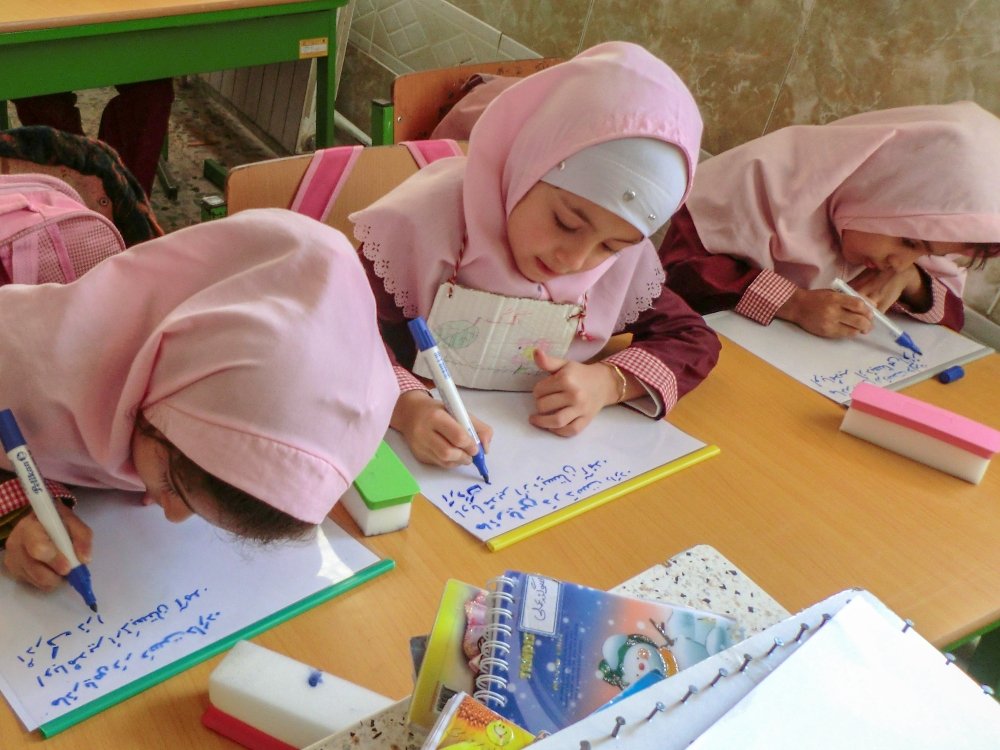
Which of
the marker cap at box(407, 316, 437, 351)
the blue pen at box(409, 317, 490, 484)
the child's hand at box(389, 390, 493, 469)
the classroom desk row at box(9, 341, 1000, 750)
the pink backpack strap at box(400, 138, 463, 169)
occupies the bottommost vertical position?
the classroom desk row at box(9, 341, 1000, 750)

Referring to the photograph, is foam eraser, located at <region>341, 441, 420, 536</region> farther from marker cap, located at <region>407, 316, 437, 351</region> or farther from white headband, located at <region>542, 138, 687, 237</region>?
white headband, located at <region>542, 138, 687, 237</region>

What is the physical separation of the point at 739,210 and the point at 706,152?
0.68 m

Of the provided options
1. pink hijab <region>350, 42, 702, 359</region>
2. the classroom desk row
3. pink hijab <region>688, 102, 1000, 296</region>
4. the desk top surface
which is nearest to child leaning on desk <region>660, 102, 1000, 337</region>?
pink hijab <region>688, 102, 1000, 296</region>

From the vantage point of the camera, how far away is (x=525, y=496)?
1059 mm

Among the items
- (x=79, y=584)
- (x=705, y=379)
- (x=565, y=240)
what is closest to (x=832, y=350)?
(x=705, y=379)

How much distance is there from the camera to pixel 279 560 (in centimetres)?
89

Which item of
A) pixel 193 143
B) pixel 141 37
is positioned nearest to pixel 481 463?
pixel 141 37

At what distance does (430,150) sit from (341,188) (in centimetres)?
19

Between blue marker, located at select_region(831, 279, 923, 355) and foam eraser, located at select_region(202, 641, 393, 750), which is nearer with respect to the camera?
foam eraser, located at select_region(202, 641, 393, 750)

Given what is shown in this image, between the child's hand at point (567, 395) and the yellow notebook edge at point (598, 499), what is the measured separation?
116mm

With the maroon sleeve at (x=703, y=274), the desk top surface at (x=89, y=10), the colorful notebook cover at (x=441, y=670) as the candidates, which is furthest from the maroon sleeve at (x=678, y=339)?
the desk top surface at (x=89, y=10)

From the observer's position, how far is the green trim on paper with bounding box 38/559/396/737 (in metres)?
0.71

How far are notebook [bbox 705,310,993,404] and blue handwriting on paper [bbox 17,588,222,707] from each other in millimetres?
1007

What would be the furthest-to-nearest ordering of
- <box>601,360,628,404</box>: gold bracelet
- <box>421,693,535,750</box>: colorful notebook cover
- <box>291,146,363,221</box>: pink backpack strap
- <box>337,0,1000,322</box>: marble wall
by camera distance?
<box>337,0,1000,322</box>: marble wall
<box>291,146,363,221</box>: pink backpack strap
<box>601,360,628,404</box>: gold bracelet
<box>421,693,535,750</box>: colorful notebook cover
